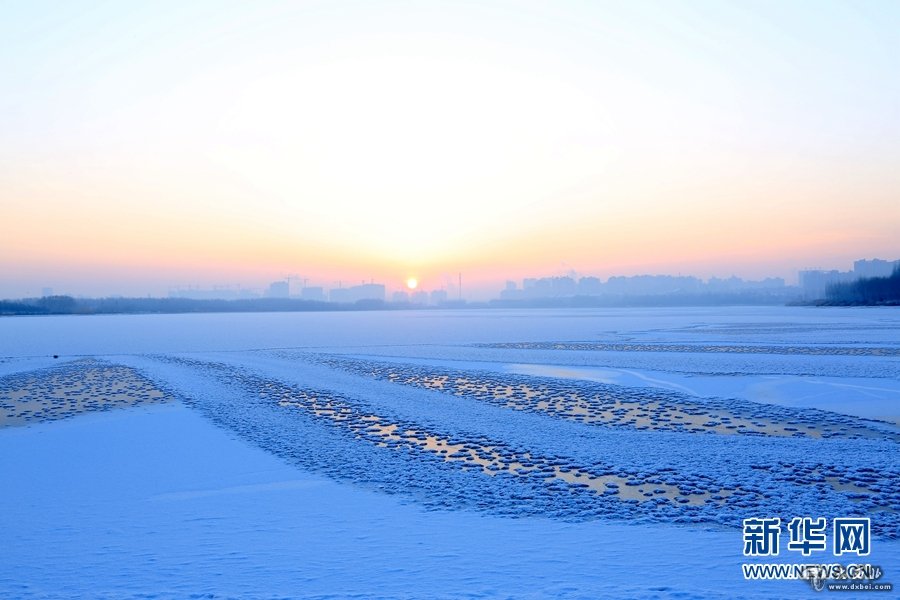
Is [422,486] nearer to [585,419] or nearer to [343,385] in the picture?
[585,419]

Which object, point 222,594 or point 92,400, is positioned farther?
point 92,400

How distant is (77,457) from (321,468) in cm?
376

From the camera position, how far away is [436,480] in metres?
8.66

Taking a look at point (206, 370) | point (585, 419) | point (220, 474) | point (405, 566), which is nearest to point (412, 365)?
point (206, 370)

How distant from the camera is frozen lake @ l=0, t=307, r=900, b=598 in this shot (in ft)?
18.8

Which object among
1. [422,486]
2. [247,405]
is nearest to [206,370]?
[247,405]

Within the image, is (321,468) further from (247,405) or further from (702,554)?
(247,405)

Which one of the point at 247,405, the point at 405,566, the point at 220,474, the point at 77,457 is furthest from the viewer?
the point at 247,405

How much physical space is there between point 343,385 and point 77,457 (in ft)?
27.4

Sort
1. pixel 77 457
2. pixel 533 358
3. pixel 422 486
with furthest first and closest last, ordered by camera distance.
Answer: pixel 533 358
pixel 77 457
pixel 422 486

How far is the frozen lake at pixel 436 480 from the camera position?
5.74 m

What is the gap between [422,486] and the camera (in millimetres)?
8406

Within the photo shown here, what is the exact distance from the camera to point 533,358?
2475 centimetres

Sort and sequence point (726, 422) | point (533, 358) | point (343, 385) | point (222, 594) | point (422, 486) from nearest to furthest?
point (222, 594)
point (422, 486)
point (726, 422)
point (343, 385)
point (533, 358)
